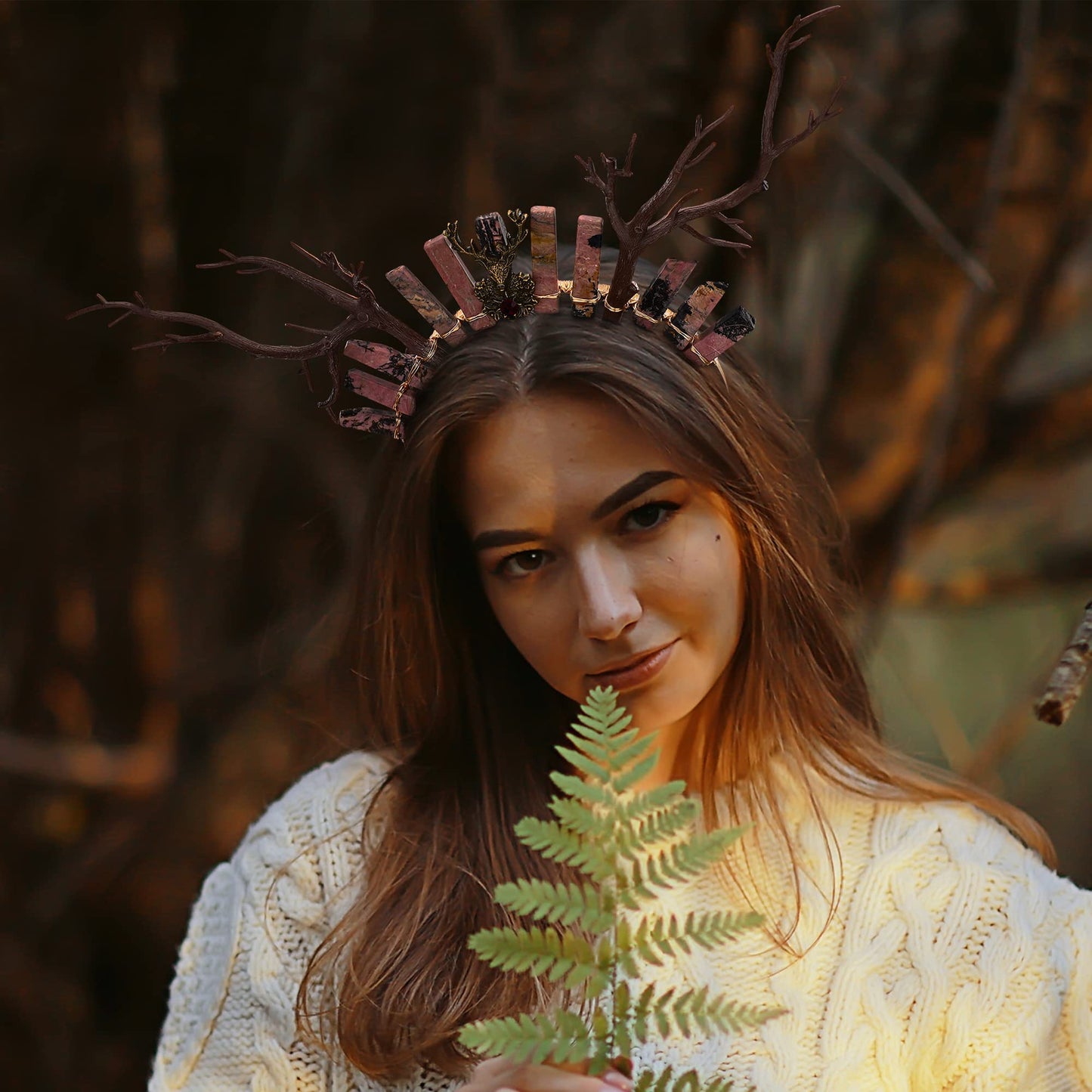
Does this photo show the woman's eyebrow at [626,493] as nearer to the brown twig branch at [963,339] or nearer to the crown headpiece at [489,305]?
the crown headpiece at [489,305]

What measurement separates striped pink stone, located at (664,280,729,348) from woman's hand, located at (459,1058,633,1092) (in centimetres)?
→ 78

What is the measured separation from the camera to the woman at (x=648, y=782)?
138 centimetres

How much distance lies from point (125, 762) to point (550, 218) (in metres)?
1.72

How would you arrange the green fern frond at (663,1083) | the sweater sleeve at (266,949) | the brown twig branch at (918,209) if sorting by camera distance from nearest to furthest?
the green fern frond at (663,1083)
the sweater sleeve at (266,949)
the brown twig branch at (918,209)

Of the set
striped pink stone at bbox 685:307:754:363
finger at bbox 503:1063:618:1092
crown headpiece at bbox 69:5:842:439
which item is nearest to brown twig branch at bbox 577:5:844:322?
crown headpiece at bbox 69:5:842:439

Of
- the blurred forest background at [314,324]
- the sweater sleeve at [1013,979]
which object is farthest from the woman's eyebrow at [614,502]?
the blurred forest background at [314,324]

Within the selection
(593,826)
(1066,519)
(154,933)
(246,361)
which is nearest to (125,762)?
(154,933)

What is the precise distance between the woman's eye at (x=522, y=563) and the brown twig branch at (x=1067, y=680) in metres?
0.56

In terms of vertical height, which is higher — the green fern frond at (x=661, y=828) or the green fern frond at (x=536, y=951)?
the green fern frond at (x=661, y=828)

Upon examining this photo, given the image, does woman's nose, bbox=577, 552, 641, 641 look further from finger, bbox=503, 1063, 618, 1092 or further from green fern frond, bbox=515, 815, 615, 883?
green fern frond, bbox=515, 815, 615, 883

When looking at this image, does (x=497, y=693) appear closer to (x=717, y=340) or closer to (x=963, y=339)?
(x=717, y=340)

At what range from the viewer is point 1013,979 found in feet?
4.61

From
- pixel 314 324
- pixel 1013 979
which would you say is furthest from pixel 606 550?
pixel 314 324

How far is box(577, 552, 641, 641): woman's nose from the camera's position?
133 cm
